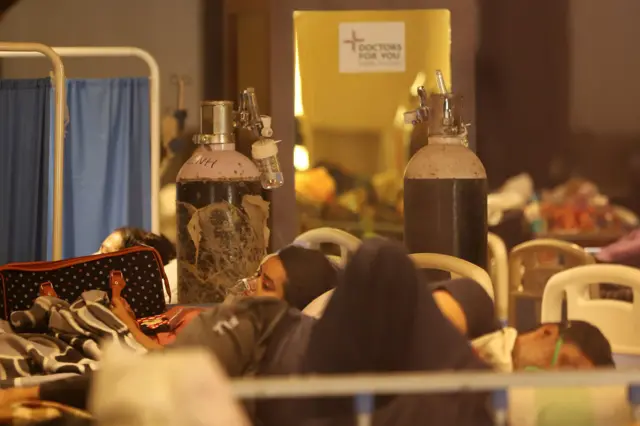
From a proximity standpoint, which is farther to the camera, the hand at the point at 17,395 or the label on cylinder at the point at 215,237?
the label on cylinder at the point at 215,237

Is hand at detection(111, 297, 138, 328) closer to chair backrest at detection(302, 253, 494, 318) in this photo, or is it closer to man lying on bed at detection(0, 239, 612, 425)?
chair backrest at detection(302, 253, 494, 318)

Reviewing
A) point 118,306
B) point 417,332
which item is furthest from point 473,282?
point 118,306

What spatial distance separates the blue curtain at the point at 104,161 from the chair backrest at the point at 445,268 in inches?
54.7

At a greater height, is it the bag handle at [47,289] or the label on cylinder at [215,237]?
the label on cylinder at [215,237]

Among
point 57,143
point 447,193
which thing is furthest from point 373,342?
point 57,143

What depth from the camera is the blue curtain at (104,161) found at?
8.67 ft

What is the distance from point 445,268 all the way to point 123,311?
0.55 m

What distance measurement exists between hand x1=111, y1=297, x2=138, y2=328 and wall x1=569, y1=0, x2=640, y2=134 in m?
1.85

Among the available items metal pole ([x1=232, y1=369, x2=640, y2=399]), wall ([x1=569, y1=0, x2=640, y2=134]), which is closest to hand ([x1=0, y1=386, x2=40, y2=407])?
metal pole ([x1=232, y1=369, x2=640, y2=399])

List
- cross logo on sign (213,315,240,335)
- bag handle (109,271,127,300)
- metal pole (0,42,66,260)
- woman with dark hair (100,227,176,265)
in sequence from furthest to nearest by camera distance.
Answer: woman with dark hair (100,227,176,265), metal pole (0,42,66,260), bag handle (109,271,127,300), cross logo on sign (213,315,240,335)

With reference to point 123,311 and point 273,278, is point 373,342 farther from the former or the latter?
point 123,311

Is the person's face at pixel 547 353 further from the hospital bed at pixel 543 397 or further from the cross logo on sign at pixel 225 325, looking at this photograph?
the cross logo on sign at pixel 225 325

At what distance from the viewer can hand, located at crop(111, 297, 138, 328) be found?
1.46 meters

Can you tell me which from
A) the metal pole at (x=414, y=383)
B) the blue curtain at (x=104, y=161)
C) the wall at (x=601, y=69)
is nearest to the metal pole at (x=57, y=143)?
the blue curtain at (x=104, y=161)
